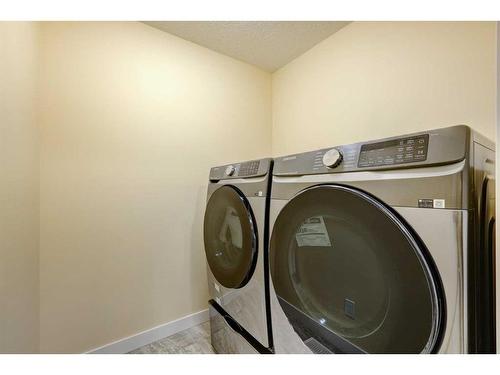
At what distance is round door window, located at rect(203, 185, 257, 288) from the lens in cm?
100

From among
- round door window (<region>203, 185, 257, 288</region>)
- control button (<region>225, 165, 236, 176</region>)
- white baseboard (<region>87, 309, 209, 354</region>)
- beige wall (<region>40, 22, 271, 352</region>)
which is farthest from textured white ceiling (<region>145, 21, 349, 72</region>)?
white baseboard (<region>87, 309, 209, 354</region>)

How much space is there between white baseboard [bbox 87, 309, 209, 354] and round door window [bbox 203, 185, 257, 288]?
1.94 feet

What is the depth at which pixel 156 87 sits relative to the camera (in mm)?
1472

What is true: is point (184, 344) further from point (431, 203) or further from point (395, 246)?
point (431, 203)

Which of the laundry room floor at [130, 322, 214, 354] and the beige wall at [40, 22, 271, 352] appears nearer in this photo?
the beige wall at [40, 22, 271, 352]

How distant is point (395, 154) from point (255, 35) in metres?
1.41

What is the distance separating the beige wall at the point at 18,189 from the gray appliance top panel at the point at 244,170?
0.83m

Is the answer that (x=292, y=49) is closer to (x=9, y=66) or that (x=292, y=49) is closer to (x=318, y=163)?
(x=318, y=163)

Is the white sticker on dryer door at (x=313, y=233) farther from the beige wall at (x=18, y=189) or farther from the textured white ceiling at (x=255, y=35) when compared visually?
the textured white ceiling at (x=255, y=35)

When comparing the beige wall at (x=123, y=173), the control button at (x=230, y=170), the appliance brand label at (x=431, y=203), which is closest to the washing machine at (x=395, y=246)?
the appliance brand label at (x=431, y=203)

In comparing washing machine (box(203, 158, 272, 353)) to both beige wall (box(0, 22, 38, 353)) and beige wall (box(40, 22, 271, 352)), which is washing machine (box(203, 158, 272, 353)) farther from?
beige wall (box(0, 22, 38, 353))

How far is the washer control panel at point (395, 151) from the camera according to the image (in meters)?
0.53
